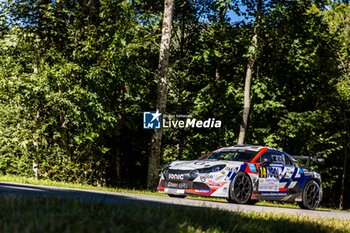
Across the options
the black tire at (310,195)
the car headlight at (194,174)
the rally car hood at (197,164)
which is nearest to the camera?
the car headlight at (194,174)

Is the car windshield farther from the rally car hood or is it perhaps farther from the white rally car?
the rally car hood

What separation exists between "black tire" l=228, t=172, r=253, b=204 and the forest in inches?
384

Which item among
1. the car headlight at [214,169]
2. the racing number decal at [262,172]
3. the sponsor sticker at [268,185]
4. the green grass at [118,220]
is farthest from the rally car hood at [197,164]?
the green grass at [118,220]

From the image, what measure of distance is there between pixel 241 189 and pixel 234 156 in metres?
1.09

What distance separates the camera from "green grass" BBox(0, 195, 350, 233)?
452 centimetres

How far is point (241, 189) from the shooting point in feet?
44.4

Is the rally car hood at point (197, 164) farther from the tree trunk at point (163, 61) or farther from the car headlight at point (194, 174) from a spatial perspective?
the tree trunk at point (163, 61)

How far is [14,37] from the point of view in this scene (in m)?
23.4

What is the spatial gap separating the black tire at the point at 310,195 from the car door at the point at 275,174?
0.70 meters

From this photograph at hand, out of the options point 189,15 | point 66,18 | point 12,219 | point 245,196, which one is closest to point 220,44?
point 189,15

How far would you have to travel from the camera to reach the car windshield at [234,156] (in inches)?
559

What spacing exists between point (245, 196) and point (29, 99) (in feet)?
38.2

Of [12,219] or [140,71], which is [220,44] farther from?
[12,219]

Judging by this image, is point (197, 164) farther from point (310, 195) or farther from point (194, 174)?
point (310, 195)
